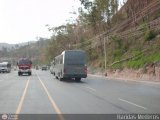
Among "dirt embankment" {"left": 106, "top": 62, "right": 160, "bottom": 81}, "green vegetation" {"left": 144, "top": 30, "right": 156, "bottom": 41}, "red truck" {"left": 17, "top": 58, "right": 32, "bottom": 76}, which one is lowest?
"dirt embankment" {"left": 106, "top": 62, "right": 160, "bottom": 81}

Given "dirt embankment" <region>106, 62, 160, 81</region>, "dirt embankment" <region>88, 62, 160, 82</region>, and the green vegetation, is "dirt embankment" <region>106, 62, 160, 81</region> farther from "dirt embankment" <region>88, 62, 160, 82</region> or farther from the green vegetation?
the green vegetation

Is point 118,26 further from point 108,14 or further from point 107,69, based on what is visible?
point 107,69

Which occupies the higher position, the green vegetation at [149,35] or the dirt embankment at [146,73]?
the green vegetation at [149,35]

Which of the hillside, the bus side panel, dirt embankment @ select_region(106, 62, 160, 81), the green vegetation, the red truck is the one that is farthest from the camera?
the red truck

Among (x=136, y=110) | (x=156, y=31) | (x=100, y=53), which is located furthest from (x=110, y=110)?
(x=100, y=53)

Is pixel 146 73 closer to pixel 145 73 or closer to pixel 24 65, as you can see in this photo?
pixel 145 73

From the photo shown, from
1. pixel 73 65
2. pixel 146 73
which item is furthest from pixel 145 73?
pixel 73 65

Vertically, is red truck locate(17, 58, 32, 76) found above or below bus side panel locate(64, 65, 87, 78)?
above

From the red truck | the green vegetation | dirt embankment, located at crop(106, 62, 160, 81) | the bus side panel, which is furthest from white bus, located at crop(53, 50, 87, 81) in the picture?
the red truck

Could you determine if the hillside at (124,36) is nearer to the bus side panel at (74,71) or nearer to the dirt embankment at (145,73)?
the dirt embankment at (145,73)

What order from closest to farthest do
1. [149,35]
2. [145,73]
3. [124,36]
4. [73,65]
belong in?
[73,65] → [145,73] → [149,35] → [124,36]

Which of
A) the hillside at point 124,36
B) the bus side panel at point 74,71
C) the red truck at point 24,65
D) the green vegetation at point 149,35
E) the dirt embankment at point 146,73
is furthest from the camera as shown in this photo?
the red truck at point 24,65

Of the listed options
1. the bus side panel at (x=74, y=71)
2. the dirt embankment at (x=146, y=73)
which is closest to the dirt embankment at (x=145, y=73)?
the dirt embankment at (x=146, y=73)

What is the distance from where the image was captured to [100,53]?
81938 mm
